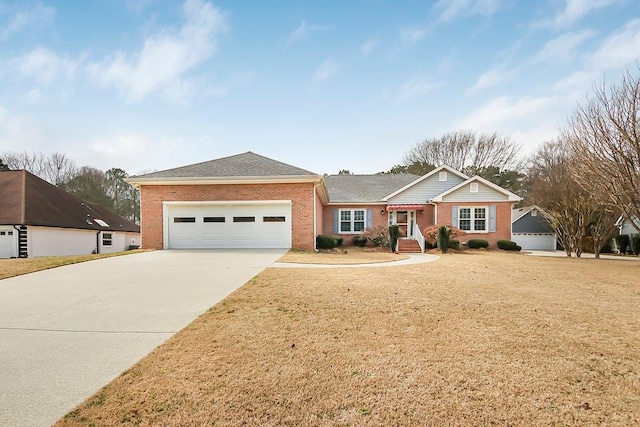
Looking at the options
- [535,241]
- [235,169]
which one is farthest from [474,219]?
[235,169]

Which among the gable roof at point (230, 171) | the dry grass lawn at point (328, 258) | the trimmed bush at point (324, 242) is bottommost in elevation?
the dry grass lawn at point (328, 258)

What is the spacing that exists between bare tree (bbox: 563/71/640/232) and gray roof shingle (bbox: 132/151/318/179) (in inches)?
434

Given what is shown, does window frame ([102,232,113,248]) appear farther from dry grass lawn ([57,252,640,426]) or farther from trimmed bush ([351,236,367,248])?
dry grass lawn ([57,252,640,426])

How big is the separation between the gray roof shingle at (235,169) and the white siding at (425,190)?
8.41 metres

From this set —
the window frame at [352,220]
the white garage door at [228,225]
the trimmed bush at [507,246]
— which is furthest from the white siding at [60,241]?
the trimmed bush at [507,246]

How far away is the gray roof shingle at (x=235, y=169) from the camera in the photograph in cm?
1537

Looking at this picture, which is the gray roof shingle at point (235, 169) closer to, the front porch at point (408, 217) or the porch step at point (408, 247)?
the porch step at point (408, 247)

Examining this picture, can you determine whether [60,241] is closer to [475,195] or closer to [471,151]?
[475,195]

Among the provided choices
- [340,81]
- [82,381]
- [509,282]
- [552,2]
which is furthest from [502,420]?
[340,81]

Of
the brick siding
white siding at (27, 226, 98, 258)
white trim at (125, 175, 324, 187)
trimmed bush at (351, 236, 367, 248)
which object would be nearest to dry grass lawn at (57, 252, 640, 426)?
the brick siding

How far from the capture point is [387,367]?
3.18 m

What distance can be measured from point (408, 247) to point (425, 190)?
4956 mm

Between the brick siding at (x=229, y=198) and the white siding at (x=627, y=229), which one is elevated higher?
the brick siding at (x=229, y=198)

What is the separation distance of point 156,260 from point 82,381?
29.7ft
